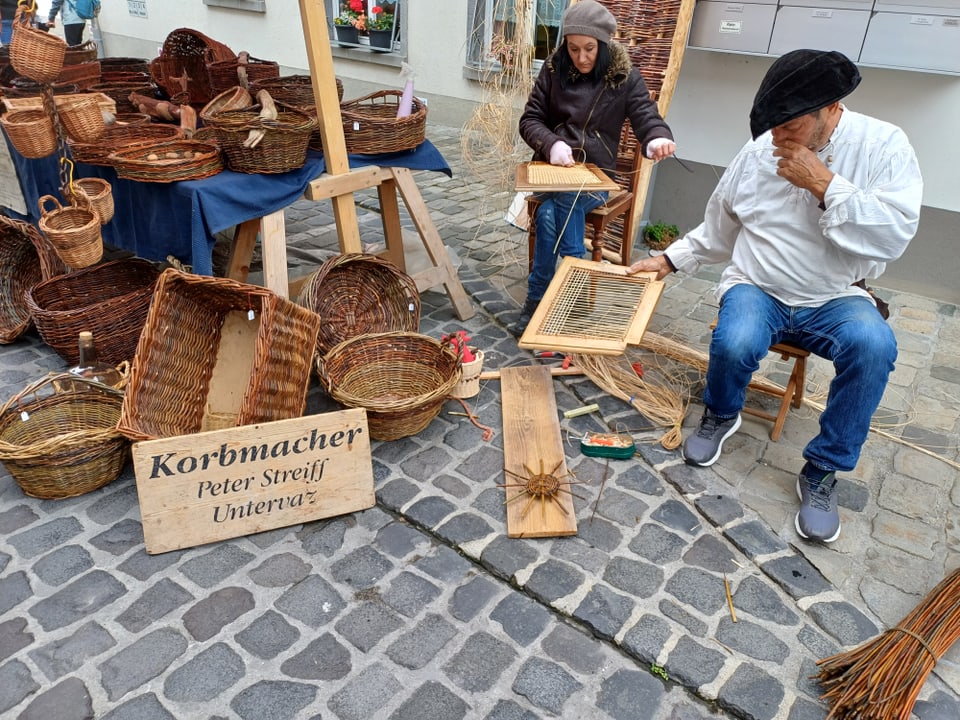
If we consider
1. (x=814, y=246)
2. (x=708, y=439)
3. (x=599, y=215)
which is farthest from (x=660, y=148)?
(x=708, y=439)

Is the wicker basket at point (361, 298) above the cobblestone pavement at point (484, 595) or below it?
above

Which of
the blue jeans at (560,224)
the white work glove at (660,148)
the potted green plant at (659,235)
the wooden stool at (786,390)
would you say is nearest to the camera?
the wooden stool at (786,390)

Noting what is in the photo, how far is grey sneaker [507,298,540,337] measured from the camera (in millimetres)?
3947

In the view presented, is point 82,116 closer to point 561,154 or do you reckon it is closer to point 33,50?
point 33,50

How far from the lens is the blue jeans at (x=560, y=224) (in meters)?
3.67

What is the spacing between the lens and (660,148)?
3.52m

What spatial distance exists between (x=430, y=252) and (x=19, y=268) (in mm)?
2343

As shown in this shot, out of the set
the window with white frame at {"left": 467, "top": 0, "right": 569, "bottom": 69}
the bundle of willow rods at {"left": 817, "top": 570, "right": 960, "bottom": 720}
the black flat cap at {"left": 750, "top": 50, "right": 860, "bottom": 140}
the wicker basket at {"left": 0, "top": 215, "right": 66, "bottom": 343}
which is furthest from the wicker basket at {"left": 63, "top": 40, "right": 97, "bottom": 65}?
the bundle of willow rods at {"left": 817, "top": 570, "right": 960, "bottom": 720}

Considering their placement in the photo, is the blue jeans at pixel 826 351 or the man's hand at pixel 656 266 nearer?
the blue jeans at pixel 826 351

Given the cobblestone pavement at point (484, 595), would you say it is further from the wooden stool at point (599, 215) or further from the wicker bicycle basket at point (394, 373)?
the wooden stool at point (599, 215)

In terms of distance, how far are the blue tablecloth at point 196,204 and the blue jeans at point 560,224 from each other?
2.26 feet

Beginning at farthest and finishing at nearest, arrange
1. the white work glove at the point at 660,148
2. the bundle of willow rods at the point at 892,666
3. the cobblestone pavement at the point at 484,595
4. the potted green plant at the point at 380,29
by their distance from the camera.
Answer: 1. the potted green plant at the point at 380,29
2. the white work glove at the point at 660,148
3. the cobblestone pavement at the point at 484,595
4. the bundle of willow rods at the point at 892,666

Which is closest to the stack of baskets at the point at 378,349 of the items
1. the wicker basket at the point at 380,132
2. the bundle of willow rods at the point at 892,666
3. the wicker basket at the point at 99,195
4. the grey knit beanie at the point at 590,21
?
the wicker basket at the point at 380,132

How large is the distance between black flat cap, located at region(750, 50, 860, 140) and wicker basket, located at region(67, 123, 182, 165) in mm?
2678
